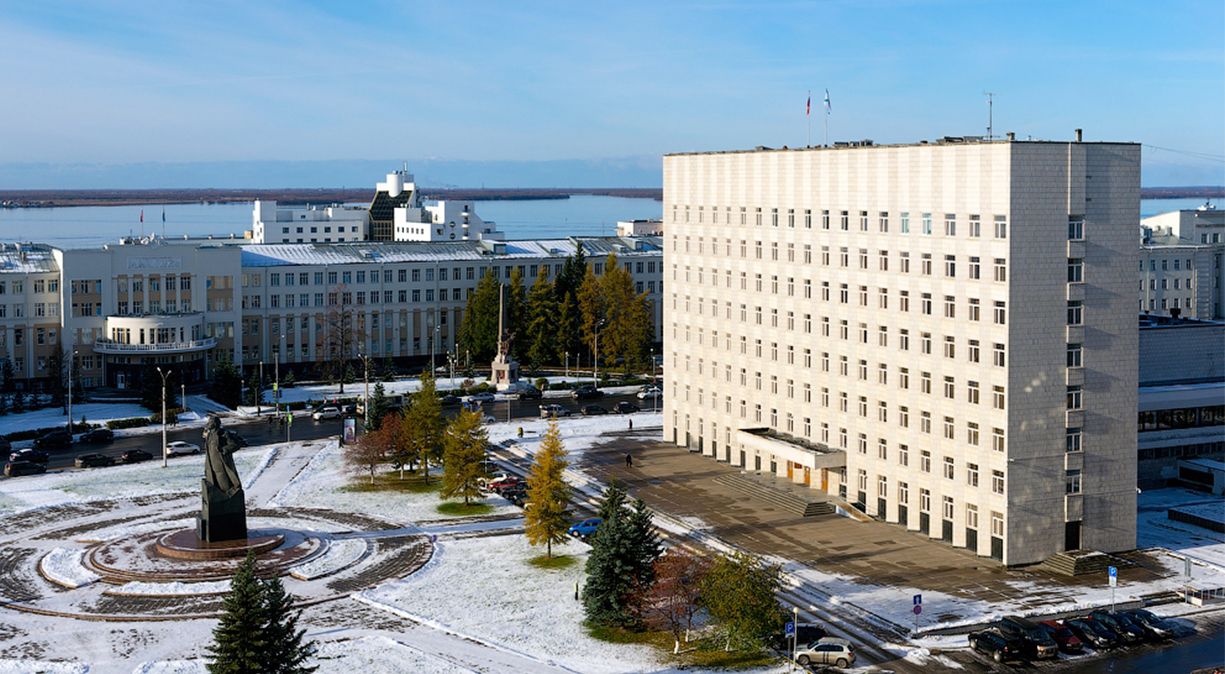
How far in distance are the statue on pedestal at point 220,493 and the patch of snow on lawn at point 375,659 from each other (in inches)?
514

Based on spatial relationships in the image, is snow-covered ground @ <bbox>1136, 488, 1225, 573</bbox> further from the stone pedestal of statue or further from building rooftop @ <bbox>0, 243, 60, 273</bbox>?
building rooftop @ <bbox>0, 243, 60, 273</bbox>

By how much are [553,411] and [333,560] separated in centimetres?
4004

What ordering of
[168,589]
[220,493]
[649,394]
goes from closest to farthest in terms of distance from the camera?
[168,589], [220,493], [649,394]

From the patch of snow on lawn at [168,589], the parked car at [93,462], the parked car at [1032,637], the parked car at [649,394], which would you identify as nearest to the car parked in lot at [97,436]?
the parked car at [93,462]

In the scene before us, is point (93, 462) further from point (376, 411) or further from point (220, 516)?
point (220, 516)

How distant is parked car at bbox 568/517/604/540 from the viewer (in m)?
60.3

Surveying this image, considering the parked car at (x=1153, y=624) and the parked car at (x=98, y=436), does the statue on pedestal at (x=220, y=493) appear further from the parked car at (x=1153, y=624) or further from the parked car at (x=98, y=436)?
the parked car at (x=1153, y=624)

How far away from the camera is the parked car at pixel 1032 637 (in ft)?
145

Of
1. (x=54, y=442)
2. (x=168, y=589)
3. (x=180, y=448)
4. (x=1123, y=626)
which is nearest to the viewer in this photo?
(x=1123, y=626)

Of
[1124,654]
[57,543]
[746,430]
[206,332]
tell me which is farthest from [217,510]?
[206,332]

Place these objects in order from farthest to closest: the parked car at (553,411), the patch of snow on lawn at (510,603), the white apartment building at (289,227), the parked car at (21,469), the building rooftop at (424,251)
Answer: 1. the white apartment building at (289,227)
2. the building rooftop at (424,251)
3. the parked car at (553,411)
4. the parked car at (21,469)
5. the patch of snow on lawn at (510,603)

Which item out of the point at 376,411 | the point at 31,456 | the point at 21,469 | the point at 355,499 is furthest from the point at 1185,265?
the point at 21,469

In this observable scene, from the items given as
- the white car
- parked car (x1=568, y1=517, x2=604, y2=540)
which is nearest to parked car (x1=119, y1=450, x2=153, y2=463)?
the white car

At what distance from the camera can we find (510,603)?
4991 centimetres
